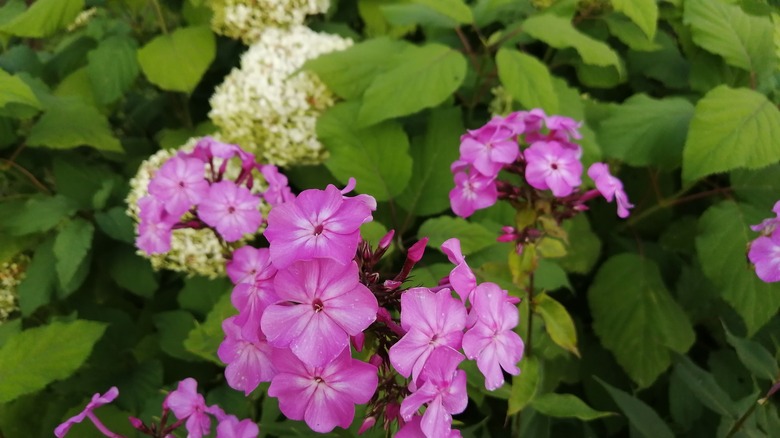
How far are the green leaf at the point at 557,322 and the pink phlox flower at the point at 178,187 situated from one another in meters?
0.54

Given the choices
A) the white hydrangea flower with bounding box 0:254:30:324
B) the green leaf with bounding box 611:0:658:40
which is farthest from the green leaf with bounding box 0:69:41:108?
the green leaf with bounding box 611:0:658:40

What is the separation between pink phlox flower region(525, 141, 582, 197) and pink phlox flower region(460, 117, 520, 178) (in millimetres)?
29

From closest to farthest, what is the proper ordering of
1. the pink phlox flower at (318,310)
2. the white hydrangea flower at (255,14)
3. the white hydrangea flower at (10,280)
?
the pink phlox flower at (318,310) → the white hydrangea flower at (10,280) → the white hydrangea flower at (255,14)

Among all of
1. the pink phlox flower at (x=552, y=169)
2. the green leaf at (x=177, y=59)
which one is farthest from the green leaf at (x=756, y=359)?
the green leaf at (x=177, y=59)

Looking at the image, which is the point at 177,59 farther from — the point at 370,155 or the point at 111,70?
the point at 370,155

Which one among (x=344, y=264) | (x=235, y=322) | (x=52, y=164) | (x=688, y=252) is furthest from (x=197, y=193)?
(x=688, y=252)

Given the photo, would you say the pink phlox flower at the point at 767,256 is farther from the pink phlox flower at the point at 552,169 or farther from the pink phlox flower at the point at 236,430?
the pink phlox flower at the point at 236,430

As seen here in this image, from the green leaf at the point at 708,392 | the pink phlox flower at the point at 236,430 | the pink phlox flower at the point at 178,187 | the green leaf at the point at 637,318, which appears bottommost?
the green leaf at the point at 637,318

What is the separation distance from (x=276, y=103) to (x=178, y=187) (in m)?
0.44

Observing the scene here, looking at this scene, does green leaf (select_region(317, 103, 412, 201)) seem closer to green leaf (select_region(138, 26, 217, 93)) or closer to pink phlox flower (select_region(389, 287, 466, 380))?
green leaf (select_region(138, 26, 217, 93))

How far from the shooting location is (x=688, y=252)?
1.36m

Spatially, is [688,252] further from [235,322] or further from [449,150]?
[235,322]

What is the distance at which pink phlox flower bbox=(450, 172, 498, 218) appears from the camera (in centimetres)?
88

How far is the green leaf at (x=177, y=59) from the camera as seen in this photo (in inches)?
51.7
